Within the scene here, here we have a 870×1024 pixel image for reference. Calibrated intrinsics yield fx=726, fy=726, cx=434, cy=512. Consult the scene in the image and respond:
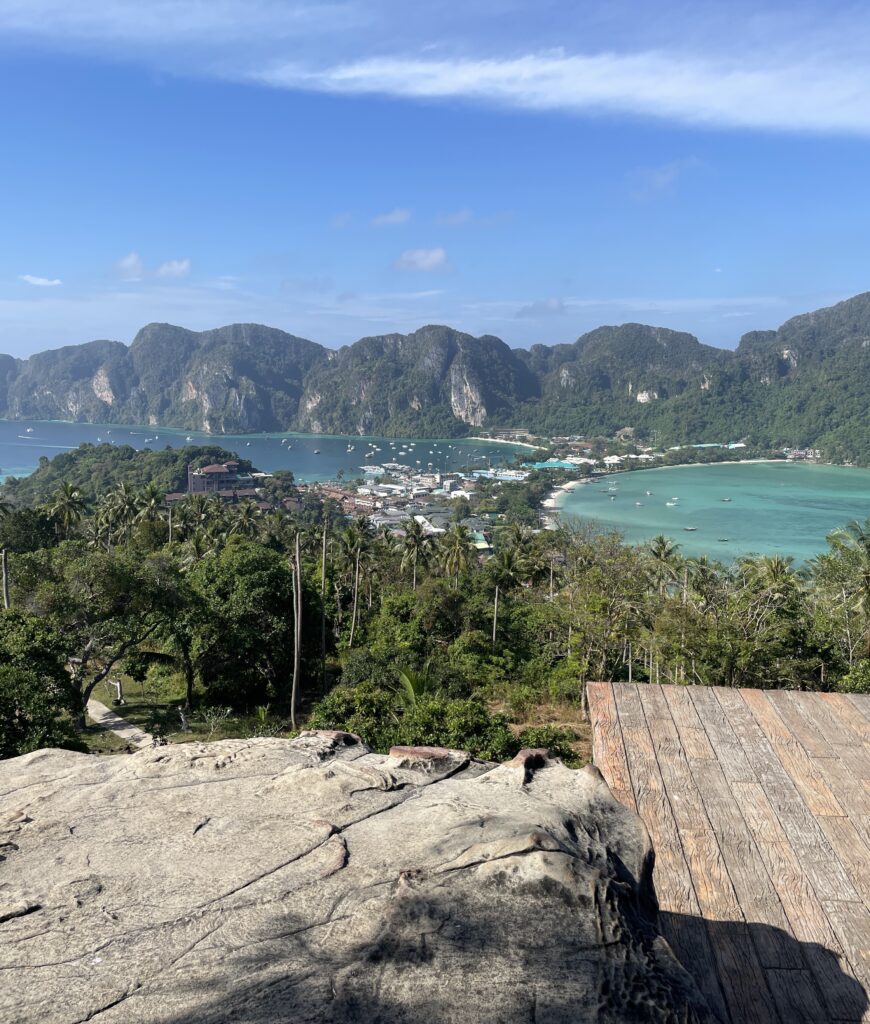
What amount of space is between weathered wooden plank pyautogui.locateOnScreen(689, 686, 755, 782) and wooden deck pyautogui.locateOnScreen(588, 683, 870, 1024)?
0.04 ft

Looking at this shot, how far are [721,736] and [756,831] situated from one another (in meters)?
1.28

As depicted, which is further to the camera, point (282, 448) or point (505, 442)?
point (505, 442)

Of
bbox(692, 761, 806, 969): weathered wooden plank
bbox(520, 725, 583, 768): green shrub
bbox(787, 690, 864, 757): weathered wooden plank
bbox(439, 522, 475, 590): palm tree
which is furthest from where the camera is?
bbox(439, 522, 475, 590): palm tree

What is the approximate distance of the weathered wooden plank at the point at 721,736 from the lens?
498 cm

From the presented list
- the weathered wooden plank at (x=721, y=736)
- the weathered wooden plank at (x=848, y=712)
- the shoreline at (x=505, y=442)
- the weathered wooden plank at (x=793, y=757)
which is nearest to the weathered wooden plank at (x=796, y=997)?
the weathered wooden plank at (x=793, y=757)

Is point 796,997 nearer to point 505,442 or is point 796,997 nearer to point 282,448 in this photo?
point 282,448

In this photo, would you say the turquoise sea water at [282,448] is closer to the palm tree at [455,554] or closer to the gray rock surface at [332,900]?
the palm tree at [455,554]

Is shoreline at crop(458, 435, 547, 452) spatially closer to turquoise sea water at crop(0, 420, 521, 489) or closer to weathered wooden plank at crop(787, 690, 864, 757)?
turquoise sea water at crop(0, 420, 521, 489)

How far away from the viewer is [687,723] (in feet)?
18.7

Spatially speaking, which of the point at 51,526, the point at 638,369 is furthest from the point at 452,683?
the point at 638,369

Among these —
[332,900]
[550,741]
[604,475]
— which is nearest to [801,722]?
[332,900]

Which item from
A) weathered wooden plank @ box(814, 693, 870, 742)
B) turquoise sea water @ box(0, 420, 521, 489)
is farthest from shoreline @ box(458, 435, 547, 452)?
weathered wooden plank @ box(814, 693, 870, 742)

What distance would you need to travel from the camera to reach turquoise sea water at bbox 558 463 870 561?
62781 mm

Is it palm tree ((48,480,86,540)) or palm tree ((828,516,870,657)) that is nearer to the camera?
palm tree ((828,516,870,657))
